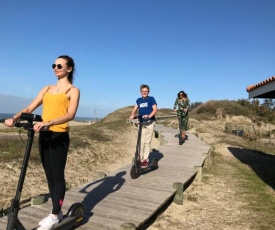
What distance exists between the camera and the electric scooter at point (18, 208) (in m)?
3.23

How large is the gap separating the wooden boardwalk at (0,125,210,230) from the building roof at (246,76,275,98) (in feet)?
11.1

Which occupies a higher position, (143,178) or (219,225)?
(143,178)

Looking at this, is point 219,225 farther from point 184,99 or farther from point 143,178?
point 184,99

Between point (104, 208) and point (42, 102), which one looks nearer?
point (42, 102)

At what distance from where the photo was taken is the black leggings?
373cm

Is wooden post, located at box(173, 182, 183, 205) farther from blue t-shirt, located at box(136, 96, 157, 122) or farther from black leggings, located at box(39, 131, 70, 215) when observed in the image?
black leggings, located at box(39, 131, 70, 215)

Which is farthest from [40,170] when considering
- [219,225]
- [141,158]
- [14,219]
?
[14,219]

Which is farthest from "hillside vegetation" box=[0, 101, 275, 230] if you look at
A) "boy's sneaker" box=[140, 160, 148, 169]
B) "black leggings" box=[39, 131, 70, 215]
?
"boy's sneaker" box=[140, 160, 148, 169]

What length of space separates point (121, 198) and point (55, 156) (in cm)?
263

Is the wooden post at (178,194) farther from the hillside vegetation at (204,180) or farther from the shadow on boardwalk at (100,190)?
the shadow on boardwalk at (100,190)

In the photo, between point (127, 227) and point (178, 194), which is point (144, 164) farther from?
point (127, 227)

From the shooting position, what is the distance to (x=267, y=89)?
9.61m

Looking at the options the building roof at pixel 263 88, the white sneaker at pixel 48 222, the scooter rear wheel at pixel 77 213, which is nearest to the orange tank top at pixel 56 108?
the white sneaker at pixel 48 222

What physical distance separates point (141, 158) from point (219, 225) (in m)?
2.90
